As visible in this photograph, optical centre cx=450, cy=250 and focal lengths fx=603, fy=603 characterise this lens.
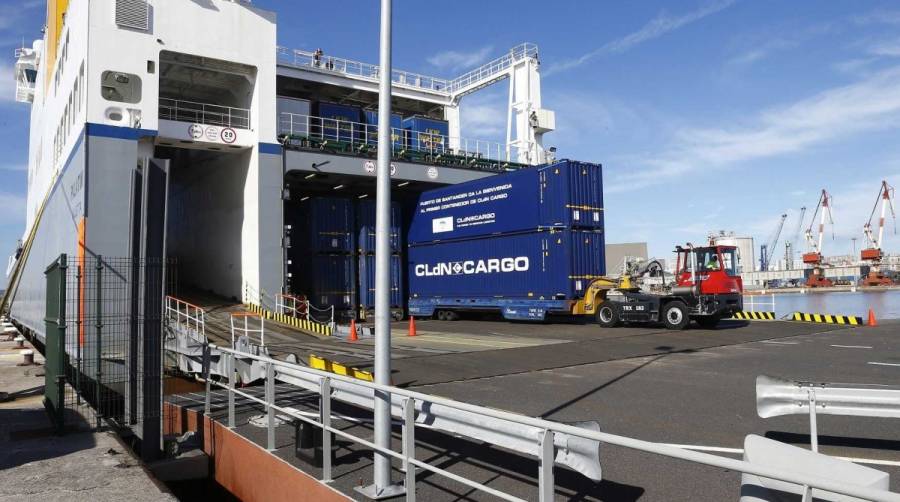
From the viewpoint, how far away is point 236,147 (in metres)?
22.2

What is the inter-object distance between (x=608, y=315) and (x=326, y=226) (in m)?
12.3

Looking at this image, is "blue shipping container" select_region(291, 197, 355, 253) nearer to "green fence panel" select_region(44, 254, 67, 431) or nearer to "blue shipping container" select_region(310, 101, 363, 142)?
"blue shipping container" select_region(310, 101, 363, 142)

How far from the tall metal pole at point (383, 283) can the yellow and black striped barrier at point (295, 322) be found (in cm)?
1376

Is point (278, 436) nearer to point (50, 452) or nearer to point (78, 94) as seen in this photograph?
point (50, 452)

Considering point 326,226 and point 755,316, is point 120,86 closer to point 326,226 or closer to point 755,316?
point 326,226

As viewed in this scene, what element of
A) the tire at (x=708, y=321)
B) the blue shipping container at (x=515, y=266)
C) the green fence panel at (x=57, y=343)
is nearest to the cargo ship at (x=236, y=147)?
the blue shipping container at (x=515, y=266)

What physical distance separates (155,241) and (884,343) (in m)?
16.3

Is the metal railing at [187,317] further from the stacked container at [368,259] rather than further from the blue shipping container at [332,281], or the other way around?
the stacked container at [368,259]

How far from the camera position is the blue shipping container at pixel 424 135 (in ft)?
94.2

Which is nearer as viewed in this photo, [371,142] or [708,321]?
[708,321]

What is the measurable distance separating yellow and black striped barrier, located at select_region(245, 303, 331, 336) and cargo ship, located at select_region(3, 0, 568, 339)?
0.43 m

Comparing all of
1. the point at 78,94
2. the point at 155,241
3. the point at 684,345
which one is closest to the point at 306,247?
the point at 78,94

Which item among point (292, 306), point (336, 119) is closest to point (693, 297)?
point (292, 306)

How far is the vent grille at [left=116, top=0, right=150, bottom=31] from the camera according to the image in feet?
63.2
